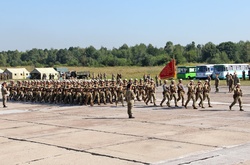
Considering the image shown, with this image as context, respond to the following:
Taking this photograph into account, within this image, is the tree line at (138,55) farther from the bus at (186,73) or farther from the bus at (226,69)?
the bus at (226,69)

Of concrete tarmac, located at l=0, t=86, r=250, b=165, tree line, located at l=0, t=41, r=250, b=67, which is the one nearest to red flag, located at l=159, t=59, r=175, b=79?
concrete tarmac, located at l=0, t=86, r=250, b=165

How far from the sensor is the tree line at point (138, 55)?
117306mm

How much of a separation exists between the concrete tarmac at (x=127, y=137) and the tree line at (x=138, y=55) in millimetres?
85454

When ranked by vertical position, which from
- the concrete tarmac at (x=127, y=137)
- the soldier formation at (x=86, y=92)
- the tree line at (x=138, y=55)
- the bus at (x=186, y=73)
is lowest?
the concrete tarmac at (x=127, y=137)

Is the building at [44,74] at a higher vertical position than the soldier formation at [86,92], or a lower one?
higher

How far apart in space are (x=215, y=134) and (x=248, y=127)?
6.23 feet

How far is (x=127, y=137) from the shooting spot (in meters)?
14.3

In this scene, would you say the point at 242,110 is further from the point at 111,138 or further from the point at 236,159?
the point at 236,159

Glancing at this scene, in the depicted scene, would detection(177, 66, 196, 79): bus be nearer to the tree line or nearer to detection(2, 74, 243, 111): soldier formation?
detection(2, 74, 243, 111): soldier formation

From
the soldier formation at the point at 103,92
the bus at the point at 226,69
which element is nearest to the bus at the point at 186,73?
the bus at the point at 226,69

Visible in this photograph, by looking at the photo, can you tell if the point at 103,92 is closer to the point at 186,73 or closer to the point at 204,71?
the point at 204,71

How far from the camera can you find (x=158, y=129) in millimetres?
15820

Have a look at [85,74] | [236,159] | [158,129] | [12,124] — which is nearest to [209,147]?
[236,159]

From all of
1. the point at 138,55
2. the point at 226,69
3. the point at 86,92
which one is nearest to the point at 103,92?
the point at 86,92
